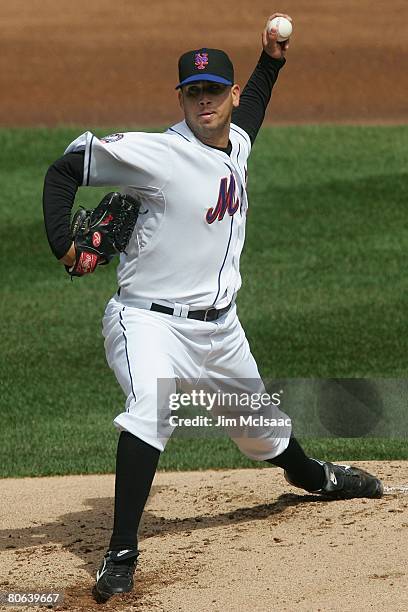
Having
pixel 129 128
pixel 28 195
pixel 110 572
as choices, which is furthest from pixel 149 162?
pixel 129 128

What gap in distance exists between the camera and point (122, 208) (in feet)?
14.7

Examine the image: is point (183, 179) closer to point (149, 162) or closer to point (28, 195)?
point (149, 162)

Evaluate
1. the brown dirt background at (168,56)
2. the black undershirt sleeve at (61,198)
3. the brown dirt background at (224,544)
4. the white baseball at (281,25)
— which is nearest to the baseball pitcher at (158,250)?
the black undershirt sleeve at (61,198)

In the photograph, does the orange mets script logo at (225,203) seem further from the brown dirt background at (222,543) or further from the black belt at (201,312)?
the brown dirt background at (222,543)

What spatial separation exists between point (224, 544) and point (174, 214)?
1333mm

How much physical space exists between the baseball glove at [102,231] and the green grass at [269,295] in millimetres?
2238

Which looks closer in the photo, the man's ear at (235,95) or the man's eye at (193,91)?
the man's eye at (193,91)

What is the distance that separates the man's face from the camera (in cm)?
462

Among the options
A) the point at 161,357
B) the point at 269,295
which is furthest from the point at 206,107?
the point at 269,295

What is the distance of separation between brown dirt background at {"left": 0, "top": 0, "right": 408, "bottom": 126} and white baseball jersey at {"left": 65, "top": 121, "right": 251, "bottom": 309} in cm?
1055

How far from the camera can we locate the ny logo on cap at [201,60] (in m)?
4.62

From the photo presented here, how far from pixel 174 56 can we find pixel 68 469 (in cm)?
1144

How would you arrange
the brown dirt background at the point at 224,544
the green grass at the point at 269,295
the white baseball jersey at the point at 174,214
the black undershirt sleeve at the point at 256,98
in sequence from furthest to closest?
the green grass at the point at 269,295
the black undershirt sleeve at the point at 256,98
the white baseball jersey at the point at 174,214
the brown dirt background at the point at 224,544

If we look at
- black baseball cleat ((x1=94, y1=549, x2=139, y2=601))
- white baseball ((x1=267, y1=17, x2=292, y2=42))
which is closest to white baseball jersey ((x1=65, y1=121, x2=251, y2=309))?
white baseball ((x1=267, y1=17, x2=292, y2=42))
